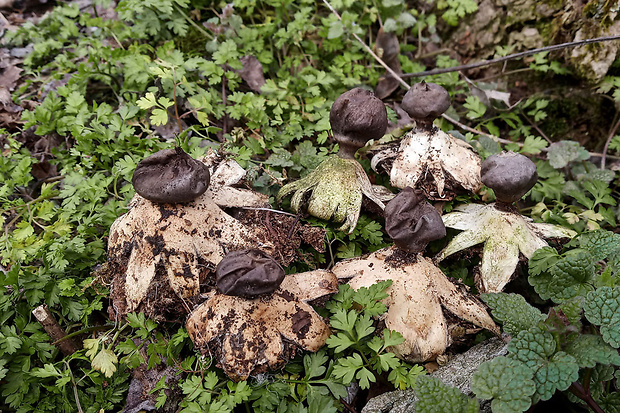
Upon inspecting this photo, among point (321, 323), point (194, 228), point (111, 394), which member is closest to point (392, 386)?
point (321, 323)

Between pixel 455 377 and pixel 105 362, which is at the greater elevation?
pixel 455 377

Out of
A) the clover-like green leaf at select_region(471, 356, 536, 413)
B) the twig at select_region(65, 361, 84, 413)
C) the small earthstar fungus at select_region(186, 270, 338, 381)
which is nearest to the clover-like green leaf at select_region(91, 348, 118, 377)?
the twig at select_region(65, 361, 84, 413)

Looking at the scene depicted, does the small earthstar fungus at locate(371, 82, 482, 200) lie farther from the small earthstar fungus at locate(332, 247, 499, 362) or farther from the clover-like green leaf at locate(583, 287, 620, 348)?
the clover-like green leaf at locate(583, 287, 620, 348)

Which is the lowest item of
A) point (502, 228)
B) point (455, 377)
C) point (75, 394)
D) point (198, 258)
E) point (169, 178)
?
point (75, 394)

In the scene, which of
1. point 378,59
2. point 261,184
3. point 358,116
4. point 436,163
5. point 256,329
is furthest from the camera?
point 378,59

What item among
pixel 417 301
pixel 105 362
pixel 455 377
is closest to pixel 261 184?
pixel 417 301

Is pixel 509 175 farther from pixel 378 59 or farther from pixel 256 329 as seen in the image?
pixel 378 59

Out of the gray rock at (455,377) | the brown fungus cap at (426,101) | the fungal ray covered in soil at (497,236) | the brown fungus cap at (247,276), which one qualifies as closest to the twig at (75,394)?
the brown fungus cap at (247,276)
